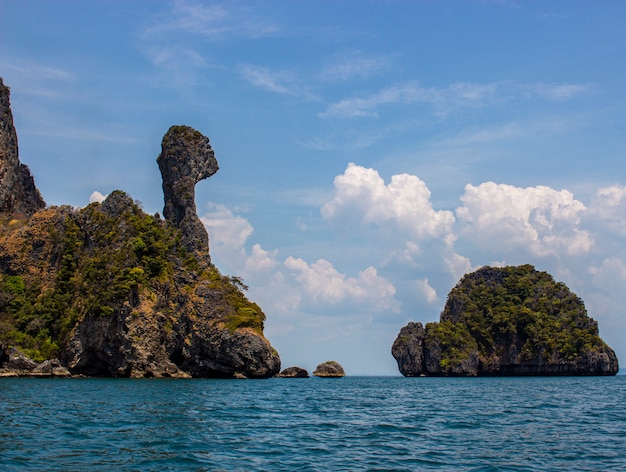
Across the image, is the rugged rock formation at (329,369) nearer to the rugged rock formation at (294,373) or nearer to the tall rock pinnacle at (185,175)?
the rugged rock formation at (294,373)

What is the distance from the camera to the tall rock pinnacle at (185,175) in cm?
11338

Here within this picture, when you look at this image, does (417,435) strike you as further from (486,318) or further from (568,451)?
(486,318)

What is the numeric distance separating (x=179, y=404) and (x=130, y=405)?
11.0 feet

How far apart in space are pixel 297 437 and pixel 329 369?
351 ft

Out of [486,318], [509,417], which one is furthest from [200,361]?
[486,318]

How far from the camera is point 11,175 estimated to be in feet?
367

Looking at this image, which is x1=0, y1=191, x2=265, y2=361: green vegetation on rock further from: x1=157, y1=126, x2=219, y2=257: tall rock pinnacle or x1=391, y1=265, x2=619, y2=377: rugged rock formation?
x1=391, y1=265, x2=619, y2=377: rugged rock formation

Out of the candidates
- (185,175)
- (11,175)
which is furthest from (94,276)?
(11,175)

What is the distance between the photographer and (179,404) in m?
39.1

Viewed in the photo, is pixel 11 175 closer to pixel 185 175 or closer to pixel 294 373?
pixel 185 175

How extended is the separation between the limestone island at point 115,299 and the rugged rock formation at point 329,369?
37.5 meters

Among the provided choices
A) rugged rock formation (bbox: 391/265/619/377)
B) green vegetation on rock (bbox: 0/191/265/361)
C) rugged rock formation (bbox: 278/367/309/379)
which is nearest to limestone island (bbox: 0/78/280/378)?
green vegetation on rock (bbox: 0/191/265/361)

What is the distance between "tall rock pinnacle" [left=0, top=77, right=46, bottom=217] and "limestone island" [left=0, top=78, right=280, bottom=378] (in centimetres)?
32

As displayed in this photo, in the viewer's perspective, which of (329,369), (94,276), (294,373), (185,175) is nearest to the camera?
(94,276)
